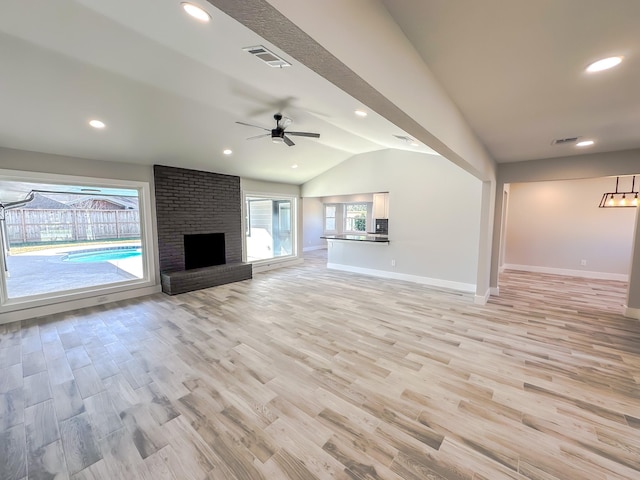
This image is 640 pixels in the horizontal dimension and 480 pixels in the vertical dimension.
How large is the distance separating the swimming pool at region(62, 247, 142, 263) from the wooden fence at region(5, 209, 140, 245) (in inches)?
10.4

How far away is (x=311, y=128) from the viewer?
164 inches

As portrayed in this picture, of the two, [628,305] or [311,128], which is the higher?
[311,128]

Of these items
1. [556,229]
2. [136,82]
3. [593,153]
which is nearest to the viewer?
[136,82]

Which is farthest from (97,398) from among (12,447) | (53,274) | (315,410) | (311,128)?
(311,128)

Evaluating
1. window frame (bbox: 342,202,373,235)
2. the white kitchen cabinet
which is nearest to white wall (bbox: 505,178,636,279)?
the white kitchen cabinet

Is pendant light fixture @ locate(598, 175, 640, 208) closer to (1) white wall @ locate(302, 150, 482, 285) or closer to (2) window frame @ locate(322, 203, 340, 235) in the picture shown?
(1) white wall @ locate(302, 150, 482, 285)

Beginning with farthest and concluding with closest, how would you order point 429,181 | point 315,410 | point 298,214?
point 298,214
point 429,181
point 315,410

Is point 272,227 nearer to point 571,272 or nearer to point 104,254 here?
point 104,254

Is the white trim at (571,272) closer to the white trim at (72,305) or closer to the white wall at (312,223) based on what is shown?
the white wall at (312,223)

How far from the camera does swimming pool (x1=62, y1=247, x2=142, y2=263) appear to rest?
4.79 metres

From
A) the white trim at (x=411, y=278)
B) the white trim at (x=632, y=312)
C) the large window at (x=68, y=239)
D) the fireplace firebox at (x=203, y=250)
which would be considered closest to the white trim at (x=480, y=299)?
the white trim at (x=411, y=278)

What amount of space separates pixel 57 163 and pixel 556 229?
34.3 feet

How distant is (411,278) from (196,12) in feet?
18.5

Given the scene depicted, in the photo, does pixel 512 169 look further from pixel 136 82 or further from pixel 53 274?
pixel 53 274
